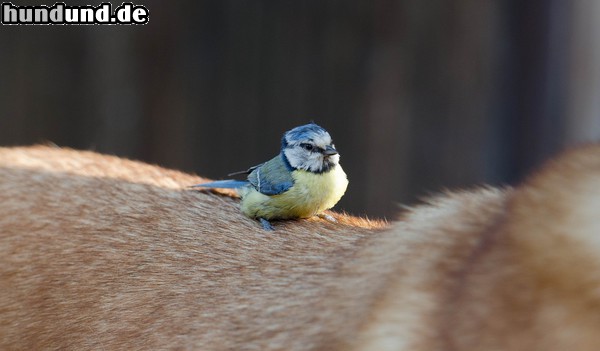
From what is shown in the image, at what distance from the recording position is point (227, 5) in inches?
304

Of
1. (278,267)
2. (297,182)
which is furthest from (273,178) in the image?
(278,267)

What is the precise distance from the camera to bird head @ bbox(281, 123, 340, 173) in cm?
312

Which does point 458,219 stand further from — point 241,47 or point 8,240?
point 241,47

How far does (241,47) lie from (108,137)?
53.1 inches

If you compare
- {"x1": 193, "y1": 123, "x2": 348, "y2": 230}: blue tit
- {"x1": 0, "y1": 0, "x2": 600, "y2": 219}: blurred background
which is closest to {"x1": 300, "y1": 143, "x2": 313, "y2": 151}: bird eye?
{"x1": 193, "y1": 123, "x2": 348, "y2": 230}: blue tit

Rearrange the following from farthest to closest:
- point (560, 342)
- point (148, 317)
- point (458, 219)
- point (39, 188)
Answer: point (39, 188) < point (148, 317) < point (458, 219) < point (560, 342)

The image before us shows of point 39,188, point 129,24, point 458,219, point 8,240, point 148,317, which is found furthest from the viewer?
point 129,24

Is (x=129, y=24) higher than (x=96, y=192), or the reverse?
(x=129, y=24)

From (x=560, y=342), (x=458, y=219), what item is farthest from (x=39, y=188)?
(x=560, y=342)

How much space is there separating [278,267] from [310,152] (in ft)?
2.00

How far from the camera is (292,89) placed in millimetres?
7805
